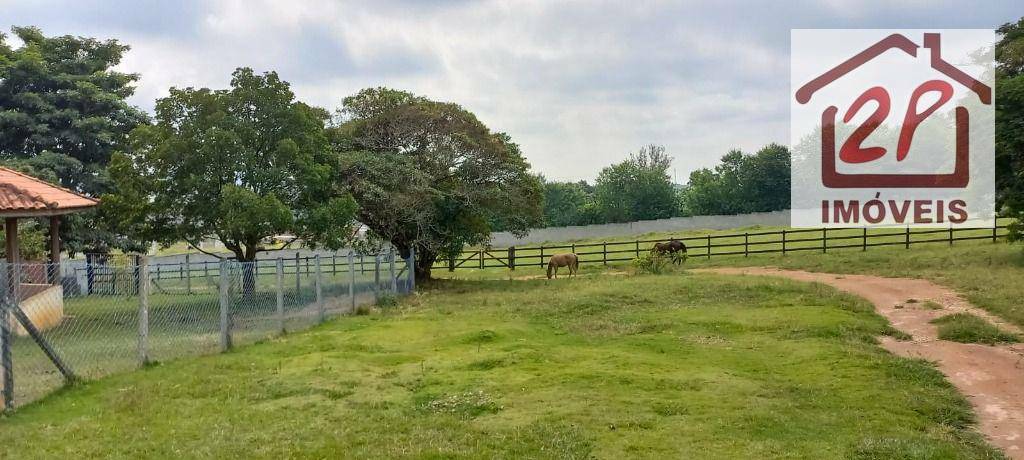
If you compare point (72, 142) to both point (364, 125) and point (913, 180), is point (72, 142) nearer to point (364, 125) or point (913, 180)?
point (364, 125)

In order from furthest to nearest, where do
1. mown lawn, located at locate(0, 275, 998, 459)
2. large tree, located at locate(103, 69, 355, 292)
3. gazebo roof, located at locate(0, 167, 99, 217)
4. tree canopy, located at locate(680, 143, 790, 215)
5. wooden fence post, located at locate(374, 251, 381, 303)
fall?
tree canopy, located at locate(680, 143, 790, 215) < wooden fence post, located at locate(374, 251, 381, 303) < large tree, located at locate(103, 69, 355, 292) < gazebo roof, located at locate(0, 167, 99, 217) < mown lawn, located at locate(0, 275, 998, 459)

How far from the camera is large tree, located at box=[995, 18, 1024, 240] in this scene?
517 inches

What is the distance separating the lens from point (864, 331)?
37.3 ft

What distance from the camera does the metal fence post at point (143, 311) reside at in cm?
888

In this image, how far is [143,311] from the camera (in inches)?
356

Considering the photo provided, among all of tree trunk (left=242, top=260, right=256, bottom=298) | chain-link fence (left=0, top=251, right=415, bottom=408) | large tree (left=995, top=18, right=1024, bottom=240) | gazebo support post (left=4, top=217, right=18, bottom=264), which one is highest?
large tree (left=995, top=18, right=1024, bottom=240)

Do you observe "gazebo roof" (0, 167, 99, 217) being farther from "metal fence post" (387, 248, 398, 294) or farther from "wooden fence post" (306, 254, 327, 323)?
"metal fence post" (387, 248, 398, 294)

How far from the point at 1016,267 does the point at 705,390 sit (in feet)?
51.0

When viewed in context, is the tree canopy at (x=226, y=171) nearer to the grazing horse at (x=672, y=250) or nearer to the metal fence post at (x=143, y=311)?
the metal fence post at (x=143, y=311)

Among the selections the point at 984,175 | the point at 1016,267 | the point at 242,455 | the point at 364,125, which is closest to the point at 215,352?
the point at 242,455

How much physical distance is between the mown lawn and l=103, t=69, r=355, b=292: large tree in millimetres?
5596

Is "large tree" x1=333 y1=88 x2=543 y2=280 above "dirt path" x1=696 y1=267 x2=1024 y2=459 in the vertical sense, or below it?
above

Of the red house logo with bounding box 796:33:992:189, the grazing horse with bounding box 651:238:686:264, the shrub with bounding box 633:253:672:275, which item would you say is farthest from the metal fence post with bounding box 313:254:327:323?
the grazing horse with bounding box 651:238:686:264

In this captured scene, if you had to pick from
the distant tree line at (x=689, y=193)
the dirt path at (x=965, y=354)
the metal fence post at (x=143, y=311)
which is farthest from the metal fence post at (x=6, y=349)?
the distant tree line at (x=689, y=193)
